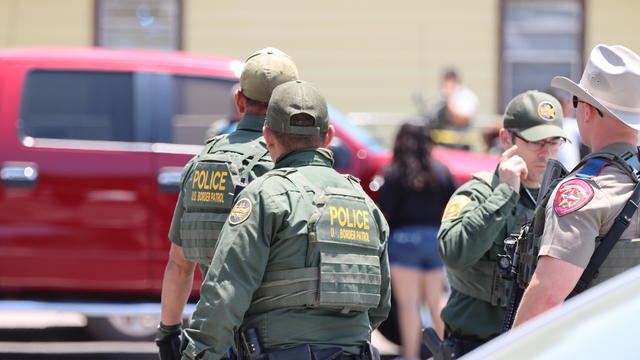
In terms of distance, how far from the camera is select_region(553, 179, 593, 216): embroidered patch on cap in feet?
10.6

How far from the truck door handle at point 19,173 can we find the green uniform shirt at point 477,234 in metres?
3.70

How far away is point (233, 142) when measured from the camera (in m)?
4.04

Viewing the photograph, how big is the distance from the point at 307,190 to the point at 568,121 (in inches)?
222

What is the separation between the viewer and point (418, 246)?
23.5 ft

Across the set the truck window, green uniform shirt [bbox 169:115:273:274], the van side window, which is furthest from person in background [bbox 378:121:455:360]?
green uniform shirt [bbox 169:115:273:274]

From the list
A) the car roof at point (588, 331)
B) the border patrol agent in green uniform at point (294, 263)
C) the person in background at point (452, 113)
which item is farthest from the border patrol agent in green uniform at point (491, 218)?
the person in background at point (452, 113)

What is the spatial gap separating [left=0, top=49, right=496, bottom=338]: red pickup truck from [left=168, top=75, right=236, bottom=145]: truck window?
0.01m

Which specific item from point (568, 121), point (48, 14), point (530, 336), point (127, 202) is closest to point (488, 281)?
point (530, 336)

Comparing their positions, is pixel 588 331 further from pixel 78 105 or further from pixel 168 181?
pixel 78 105

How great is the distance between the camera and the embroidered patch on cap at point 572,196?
3238 mm

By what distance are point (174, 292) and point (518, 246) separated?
1336 millimetres

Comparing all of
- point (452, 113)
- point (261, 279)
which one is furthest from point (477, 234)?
point (452, 113)

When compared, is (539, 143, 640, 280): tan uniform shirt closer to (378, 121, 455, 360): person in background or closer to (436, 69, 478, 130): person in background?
(378, 121, 455, 360): person in background

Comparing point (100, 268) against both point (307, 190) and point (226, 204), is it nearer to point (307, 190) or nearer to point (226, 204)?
point (226, 204)
